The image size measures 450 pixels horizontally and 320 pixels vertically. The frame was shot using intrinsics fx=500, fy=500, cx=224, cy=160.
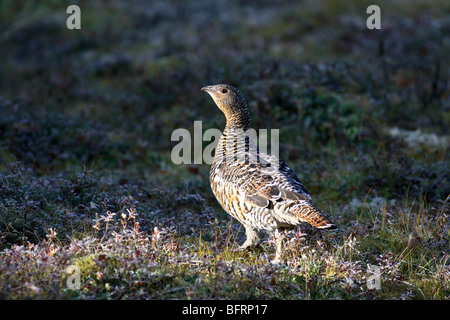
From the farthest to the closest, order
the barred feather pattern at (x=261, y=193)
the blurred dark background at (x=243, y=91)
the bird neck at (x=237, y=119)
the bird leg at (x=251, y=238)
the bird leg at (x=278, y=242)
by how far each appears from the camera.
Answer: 1. the blurred dark background at (x=243, y=91)
2. the bird neck at (x=237, y=119)
3. the bird leg at (x=251, y=238)
4. the bird leg at (x=278, y=242)
5. the barred feather pattern at (x=261, y=193)

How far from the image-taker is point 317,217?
4.61 meters

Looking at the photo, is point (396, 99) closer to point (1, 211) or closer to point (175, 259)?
point (175, 259)

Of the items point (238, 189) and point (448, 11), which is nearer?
point (238, 189)

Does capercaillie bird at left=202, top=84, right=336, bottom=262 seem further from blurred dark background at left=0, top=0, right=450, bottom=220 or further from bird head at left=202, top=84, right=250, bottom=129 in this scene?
blurred dark background at left=0, top=0, right=450, bottom=220

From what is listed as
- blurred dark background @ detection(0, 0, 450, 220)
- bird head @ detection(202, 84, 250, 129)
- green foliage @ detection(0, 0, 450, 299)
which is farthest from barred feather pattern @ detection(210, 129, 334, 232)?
blurred dark background @ detection(0, 0, 450, 220)

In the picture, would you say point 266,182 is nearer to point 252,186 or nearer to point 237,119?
point 252,186

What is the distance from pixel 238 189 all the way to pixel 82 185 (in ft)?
8.48

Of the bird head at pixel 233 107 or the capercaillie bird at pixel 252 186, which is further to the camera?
the bird head at pixel 233 107

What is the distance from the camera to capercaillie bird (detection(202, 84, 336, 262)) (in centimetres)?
500

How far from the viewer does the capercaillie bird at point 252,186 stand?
5.00 m

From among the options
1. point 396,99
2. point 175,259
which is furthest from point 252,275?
point 396,99

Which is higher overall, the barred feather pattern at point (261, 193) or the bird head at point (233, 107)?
the bird head at point (233, 107)

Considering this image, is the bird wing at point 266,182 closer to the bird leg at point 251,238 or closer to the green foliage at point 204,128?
the green foliage at point 204,128

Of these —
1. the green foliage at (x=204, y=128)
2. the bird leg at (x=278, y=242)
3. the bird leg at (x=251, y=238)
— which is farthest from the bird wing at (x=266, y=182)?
the bird leg at (x=251, y=238)
